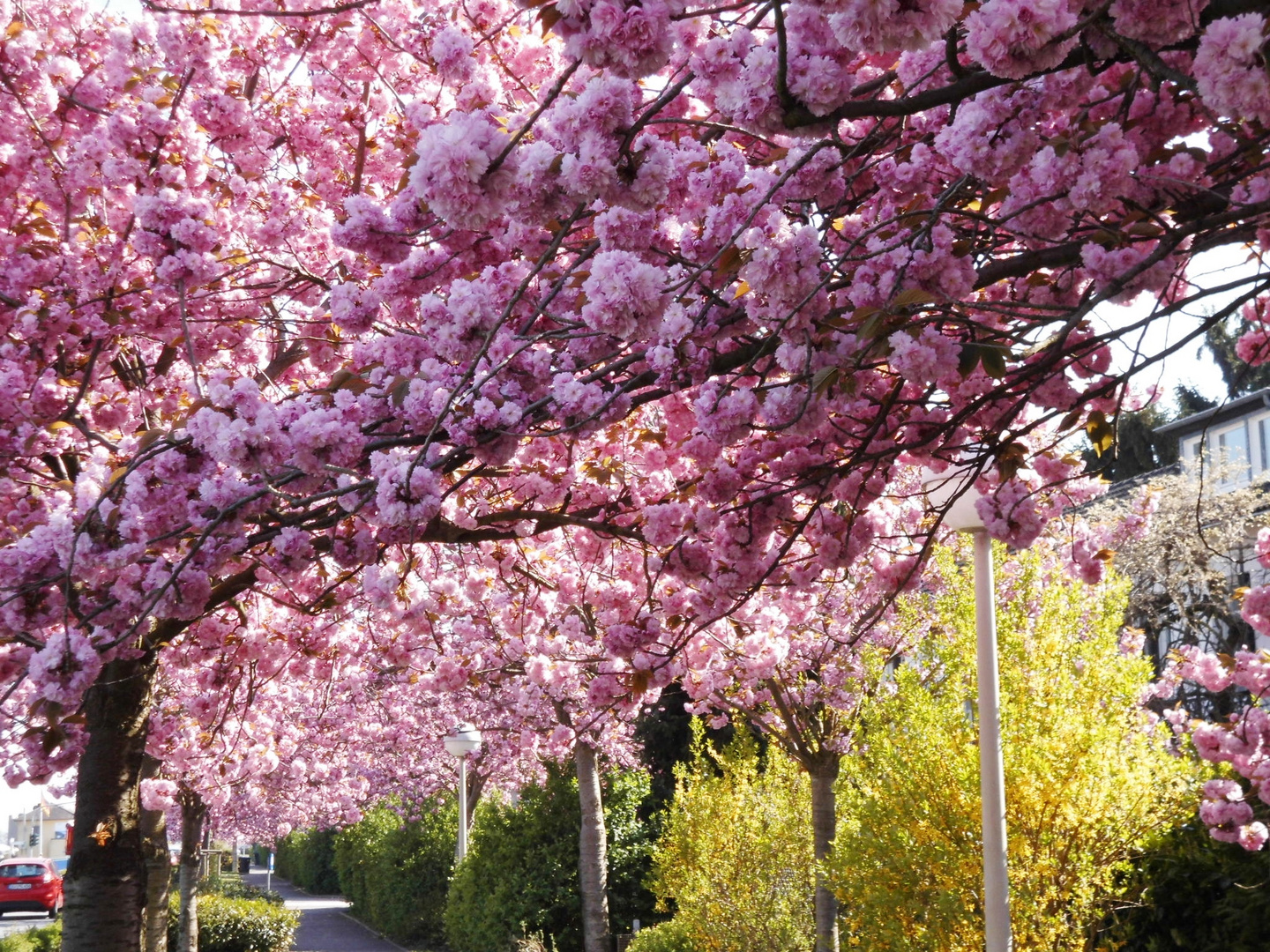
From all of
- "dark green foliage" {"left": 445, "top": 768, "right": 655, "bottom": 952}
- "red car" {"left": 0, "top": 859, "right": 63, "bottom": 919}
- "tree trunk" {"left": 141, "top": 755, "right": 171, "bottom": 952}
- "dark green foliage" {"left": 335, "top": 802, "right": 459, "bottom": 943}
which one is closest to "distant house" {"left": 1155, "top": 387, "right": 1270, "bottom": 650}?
"dark green foliage" {"left": 445, "top": 768, "right": 655, "bottom": 952}

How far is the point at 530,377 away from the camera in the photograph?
3.20 metres

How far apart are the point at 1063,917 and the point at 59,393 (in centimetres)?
573

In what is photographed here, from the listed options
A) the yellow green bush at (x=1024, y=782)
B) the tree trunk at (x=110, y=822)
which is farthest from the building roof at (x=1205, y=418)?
the tree trunk at (x=110, y=822)

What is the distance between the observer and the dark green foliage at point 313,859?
115 feet

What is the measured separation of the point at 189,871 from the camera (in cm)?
1287

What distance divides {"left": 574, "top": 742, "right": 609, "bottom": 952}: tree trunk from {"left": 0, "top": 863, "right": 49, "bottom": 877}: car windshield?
18546mm

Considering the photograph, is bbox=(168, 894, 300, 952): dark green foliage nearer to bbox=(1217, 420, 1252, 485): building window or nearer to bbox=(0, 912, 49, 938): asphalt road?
bbox=(0, 912, 49, 938): asphalt road

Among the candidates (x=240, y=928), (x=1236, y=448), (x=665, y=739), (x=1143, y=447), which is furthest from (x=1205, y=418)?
(x=240, y=928)

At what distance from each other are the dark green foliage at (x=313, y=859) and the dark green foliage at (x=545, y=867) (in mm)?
19325

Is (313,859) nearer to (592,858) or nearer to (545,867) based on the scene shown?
(545,867)

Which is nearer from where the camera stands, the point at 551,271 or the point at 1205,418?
the point at 551,271

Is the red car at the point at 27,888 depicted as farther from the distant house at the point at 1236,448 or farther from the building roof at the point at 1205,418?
the building roof at the point at 1205,418

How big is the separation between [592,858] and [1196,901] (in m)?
7.68

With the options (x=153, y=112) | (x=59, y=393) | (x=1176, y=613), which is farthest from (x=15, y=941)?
(x=1176, y=613)
